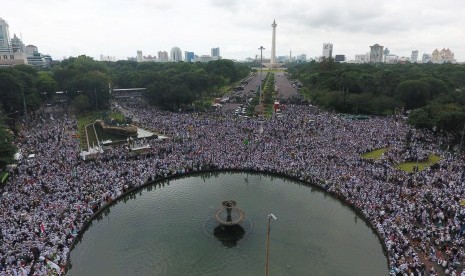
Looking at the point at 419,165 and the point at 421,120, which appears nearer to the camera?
the point at 419,165

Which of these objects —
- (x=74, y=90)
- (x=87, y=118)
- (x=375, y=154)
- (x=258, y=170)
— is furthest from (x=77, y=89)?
(x=375, y=154)

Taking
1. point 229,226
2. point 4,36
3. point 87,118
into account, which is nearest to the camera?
point 229,226

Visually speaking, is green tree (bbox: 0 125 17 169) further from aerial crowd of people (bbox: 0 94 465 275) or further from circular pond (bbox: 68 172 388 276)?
circular pond (bbox: 68 172 388 276)

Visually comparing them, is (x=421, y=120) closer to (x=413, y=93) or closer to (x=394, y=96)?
(x=413, y=93)

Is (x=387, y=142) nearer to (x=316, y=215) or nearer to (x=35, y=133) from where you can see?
(x=316, y=215)

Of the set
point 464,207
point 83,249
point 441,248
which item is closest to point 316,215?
point 441,248

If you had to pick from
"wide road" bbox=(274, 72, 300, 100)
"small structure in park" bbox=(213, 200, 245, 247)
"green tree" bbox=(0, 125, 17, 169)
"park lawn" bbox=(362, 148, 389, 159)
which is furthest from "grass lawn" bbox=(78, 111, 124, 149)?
"wide road" bbox=(274, 72, 300, 100)
